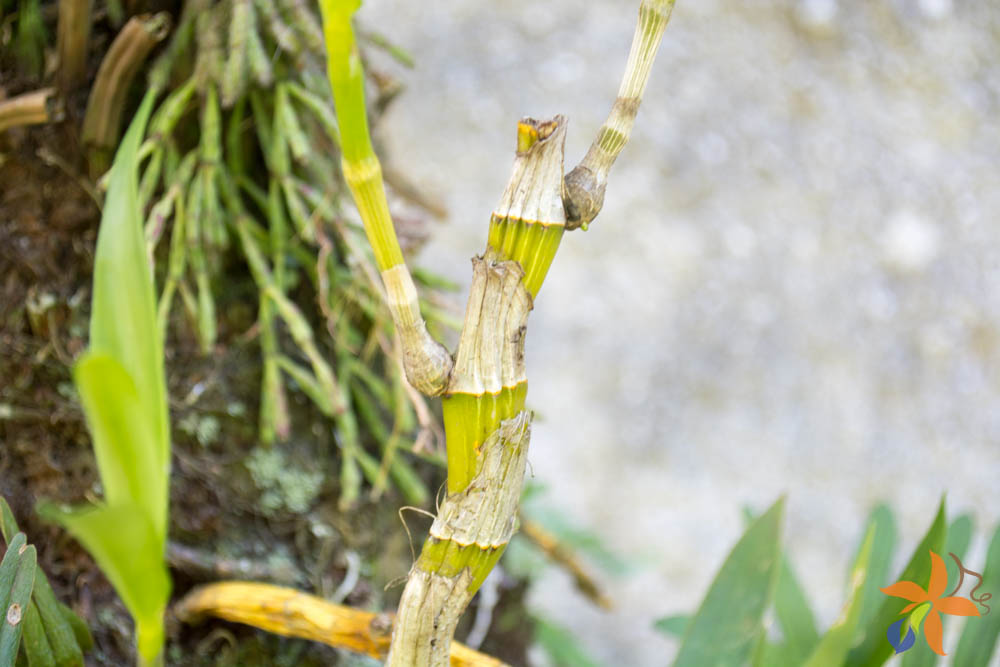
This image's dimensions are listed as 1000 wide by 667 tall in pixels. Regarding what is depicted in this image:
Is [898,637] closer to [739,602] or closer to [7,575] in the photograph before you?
[739,602]

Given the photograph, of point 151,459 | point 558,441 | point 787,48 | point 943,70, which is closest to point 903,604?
point 151,459

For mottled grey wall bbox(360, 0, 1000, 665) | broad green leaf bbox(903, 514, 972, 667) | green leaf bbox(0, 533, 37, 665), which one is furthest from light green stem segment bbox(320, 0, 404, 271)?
mottled grey wall bbox(360, 0, 1000, 665)

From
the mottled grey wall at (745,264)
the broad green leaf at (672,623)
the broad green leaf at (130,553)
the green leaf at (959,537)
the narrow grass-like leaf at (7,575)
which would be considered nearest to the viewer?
the broad green leaf at (130,553)

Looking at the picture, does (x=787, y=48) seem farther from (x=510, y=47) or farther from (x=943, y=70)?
(x=510, y=47)

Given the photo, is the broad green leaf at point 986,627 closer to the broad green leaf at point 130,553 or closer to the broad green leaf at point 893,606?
the broad green leaf at point 893,606

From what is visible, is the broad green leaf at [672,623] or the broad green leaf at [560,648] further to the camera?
the broad green leaf at [560,648]

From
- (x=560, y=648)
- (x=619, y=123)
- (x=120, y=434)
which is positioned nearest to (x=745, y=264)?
(x=560, y=648)

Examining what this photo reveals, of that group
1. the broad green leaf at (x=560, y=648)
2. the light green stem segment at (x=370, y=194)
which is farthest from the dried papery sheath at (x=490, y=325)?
the broad green leaf at (x=560, y=648)
